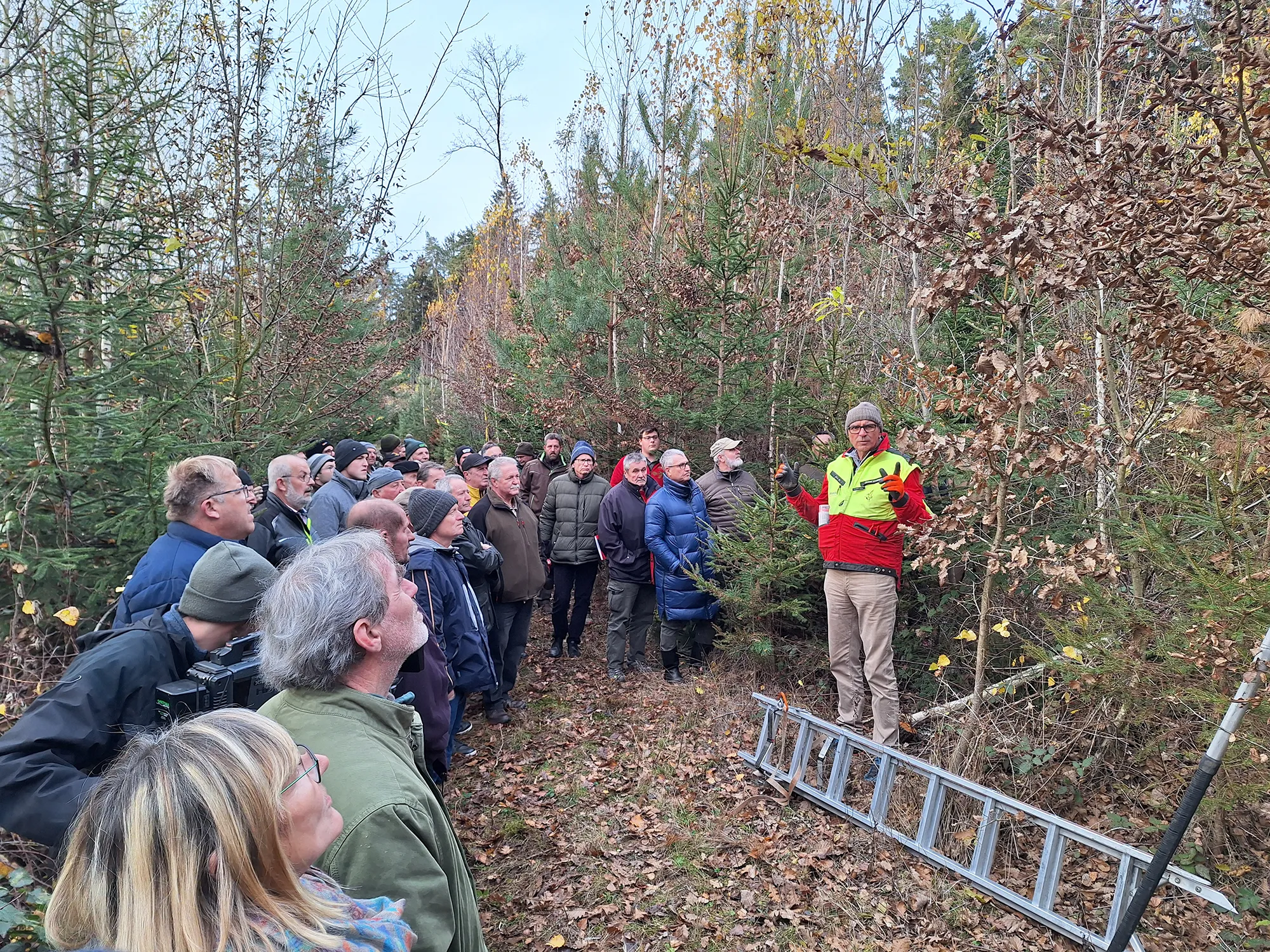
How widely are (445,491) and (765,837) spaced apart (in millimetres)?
3203

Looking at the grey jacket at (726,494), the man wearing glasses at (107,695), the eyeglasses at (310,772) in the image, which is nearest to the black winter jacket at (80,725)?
the man wearing glasses at (107,695)

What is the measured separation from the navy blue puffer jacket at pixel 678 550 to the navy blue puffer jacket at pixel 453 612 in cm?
246

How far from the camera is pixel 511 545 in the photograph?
256 inches

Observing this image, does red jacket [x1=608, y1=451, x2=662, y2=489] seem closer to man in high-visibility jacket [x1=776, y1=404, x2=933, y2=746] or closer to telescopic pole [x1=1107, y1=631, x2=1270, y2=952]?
man in high-visibility jacket [x1=776, y1=404, x2=933, y2=746]

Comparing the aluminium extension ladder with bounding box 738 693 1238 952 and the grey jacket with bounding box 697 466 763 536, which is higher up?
the grey jacket with bounding box 697 466 763 536

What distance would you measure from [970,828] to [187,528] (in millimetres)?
4794

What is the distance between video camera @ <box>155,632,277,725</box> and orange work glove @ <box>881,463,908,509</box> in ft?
13.4

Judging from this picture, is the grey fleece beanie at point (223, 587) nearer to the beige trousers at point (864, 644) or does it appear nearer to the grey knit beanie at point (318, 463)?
the beige trousers at point (864, 644)

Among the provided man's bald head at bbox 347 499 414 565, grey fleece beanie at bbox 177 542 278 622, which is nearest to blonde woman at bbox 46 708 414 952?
grey fleece beanie at bbox 177 542 278 622

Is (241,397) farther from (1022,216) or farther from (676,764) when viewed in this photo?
(1022,216)

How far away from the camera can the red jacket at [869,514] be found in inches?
203

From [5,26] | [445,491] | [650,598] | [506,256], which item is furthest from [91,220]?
[506,256]

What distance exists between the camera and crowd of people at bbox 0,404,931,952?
123cm

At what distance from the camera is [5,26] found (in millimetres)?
4039
